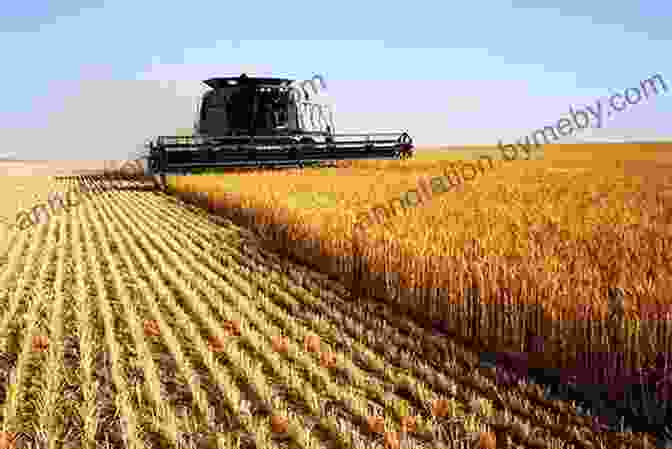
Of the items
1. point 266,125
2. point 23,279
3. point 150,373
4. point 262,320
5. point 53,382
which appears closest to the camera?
point 53,382

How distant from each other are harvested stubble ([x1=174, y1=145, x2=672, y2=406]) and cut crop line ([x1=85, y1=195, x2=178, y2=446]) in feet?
7.07

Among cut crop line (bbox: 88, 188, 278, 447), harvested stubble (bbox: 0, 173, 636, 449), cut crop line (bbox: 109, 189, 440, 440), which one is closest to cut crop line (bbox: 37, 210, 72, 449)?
harvested stubble (bbox: 0, 173, 636, 449)

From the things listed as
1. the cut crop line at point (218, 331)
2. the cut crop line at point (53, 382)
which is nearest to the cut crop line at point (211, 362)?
the cut crop line at point (218, 331)

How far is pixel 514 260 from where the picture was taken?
4.52 m

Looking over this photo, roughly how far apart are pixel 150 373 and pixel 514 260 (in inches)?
105

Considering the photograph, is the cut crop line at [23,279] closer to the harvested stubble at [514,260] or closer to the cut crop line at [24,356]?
the cut crop line at [24,356]

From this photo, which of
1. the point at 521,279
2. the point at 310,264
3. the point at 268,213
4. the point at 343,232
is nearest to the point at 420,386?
the point at 521,279

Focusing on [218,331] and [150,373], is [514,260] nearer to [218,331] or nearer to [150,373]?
[218,331]

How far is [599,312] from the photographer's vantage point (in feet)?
11.0

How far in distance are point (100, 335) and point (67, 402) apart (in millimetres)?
1256

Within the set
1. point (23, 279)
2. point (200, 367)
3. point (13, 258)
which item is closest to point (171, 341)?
point (200, 367)

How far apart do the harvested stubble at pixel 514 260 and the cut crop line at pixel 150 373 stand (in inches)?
84.8

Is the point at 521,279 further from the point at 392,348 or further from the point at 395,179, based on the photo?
the point at 395,179

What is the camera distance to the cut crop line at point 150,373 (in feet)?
10.2
